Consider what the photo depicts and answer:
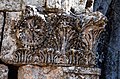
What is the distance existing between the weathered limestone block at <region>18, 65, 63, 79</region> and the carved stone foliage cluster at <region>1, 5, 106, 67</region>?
0.05 m

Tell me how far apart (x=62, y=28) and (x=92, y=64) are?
36cm

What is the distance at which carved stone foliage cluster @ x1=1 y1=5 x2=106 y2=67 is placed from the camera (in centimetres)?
271

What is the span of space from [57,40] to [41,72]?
0.28 m

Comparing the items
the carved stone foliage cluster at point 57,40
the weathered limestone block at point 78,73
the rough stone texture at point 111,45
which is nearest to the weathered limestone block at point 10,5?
the carved stone foliage cluster at point 57,40

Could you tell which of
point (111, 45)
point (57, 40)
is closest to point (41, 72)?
point (57, 40)

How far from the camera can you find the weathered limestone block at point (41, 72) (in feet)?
8.91

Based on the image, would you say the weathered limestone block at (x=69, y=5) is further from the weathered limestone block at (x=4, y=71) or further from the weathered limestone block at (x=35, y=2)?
the weathered limestone block at (x=4, y=71)

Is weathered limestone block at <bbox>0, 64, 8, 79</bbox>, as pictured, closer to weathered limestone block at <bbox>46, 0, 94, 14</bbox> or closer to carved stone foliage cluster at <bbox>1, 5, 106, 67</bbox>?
carved stone foliage cluster at <bbox>1, 5, 106, 67</bbox>

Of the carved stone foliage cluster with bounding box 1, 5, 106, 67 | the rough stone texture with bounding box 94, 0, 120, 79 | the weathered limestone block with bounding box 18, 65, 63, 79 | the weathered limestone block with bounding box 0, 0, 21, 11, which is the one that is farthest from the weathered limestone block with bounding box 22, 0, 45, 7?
the rough stone texture with bounding box 94, 0, 120, 79

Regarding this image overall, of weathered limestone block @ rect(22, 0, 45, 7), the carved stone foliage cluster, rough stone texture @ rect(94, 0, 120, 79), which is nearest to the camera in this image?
the carved stone foliage cluster

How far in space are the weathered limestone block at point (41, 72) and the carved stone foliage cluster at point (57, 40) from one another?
45 millimetres

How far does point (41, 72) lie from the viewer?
2725mm

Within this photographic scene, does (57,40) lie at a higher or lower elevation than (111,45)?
higher

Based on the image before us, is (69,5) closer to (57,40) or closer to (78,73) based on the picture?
(57,40)
